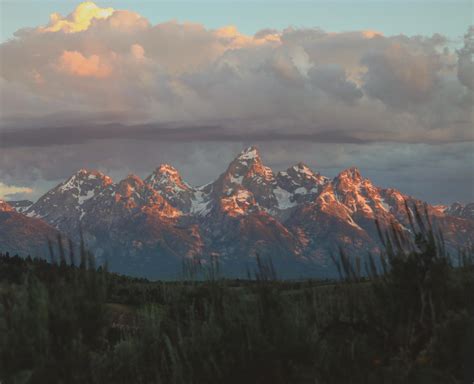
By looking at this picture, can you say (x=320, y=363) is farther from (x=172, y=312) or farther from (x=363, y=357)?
(x=172, y=312)

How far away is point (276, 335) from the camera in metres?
23.0

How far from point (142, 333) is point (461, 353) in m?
11.7

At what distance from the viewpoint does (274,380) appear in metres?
22.0

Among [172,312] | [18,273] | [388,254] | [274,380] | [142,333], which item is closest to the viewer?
[274,380]

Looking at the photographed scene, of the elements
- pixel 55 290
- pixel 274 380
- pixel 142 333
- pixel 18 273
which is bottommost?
pixel 274 380

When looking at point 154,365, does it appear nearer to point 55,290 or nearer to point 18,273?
point 55,290

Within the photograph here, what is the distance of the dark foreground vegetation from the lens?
22297 millimetres

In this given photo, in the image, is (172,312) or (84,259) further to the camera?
(172,312)

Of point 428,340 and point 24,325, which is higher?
point 24,325

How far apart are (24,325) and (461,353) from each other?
46.3ft

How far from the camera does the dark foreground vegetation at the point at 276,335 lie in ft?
73.2

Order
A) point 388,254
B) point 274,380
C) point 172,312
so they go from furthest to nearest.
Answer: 1. point 172,312
2. point 388,254
3. point 274,380

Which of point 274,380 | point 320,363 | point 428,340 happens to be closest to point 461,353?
point 428,340

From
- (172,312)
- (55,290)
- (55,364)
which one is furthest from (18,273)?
(55,364)
